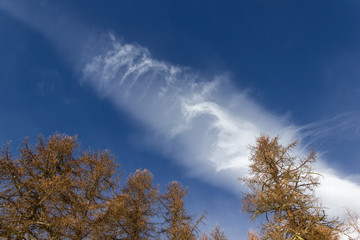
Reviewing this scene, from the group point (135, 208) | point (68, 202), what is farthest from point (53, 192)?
point (135, 208)

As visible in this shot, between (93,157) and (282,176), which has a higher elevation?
(282,176)

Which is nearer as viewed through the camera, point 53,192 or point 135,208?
point 53,192

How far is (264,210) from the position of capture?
10.4 m

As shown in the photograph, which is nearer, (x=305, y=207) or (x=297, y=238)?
(x=297, y=238)

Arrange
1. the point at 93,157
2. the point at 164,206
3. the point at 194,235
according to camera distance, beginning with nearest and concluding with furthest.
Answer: the point at 93,157
the point at 194,235
the point at 164,206

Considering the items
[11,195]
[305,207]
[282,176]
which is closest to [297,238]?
[305,207]

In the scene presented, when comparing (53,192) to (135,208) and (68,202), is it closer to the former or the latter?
(68,202)

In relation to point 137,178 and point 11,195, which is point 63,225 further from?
point 137,178

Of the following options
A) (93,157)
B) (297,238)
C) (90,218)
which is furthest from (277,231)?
(93,157)

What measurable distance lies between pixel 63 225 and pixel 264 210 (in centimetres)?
907

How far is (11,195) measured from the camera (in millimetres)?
7871

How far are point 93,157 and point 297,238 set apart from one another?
35.0ft

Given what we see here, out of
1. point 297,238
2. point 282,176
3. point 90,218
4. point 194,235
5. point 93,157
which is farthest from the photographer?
point 194,235

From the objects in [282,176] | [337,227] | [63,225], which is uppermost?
[282,176]
